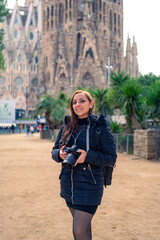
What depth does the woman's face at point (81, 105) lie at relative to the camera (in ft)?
8.17

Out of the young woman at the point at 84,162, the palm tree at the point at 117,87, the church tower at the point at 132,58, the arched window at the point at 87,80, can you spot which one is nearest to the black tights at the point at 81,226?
the young woman at the point at 84,162

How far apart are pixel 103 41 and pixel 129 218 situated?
187 feet

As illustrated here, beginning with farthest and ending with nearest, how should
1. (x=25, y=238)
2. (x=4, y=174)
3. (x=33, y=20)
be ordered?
(x=33, y=20) → (x=4, y=174) → (x=25, y=238)

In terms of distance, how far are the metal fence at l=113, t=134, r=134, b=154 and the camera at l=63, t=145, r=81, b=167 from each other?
11207mm

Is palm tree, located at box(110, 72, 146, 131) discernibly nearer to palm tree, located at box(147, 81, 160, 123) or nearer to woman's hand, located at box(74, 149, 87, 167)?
palm tree, located at box(147, 81, 160, 123)

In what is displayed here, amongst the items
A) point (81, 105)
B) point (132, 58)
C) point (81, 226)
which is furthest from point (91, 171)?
point (132, 58)

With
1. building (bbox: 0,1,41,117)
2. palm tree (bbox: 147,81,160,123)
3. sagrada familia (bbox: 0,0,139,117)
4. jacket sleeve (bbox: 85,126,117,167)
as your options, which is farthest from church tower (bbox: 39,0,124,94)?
jacket sleeve (bbox: 85,126,117,167)

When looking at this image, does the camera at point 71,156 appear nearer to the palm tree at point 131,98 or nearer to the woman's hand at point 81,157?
the woman's hand at point 81,157

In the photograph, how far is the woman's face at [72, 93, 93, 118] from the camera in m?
2.49

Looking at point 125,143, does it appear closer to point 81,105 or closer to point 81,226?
point 81,105

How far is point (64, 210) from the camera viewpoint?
4.50 m

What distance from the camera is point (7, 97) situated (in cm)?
6600

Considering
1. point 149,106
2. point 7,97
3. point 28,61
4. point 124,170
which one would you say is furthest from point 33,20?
point 124,170

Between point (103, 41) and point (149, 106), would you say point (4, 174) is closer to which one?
point (149, 106)
